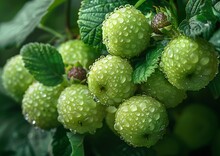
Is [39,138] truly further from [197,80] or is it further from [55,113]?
[197,80]

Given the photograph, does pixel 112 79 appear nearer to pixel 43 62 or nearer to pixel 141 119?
pixel 141 119

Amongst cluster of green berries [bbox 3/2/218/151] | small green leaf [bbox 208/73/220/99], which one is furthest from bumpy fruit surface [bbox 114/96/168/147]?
small green leaf [bbox 208/73/220/99]

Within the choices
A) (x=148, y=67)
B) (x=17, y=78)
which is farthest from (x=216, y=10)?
(x=17, y=78)

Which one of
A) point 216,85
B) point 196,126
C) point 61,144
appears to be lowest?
point 196,126

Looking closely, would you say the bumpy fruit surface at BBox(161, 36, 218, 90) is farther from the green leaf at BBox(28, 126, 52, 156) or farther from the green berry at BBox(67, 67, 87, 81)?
the green leaf at BBox(28, 126, 52, 156)

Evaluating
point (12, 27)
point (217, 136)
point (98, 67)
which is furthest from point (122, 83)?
point (12, 27)
